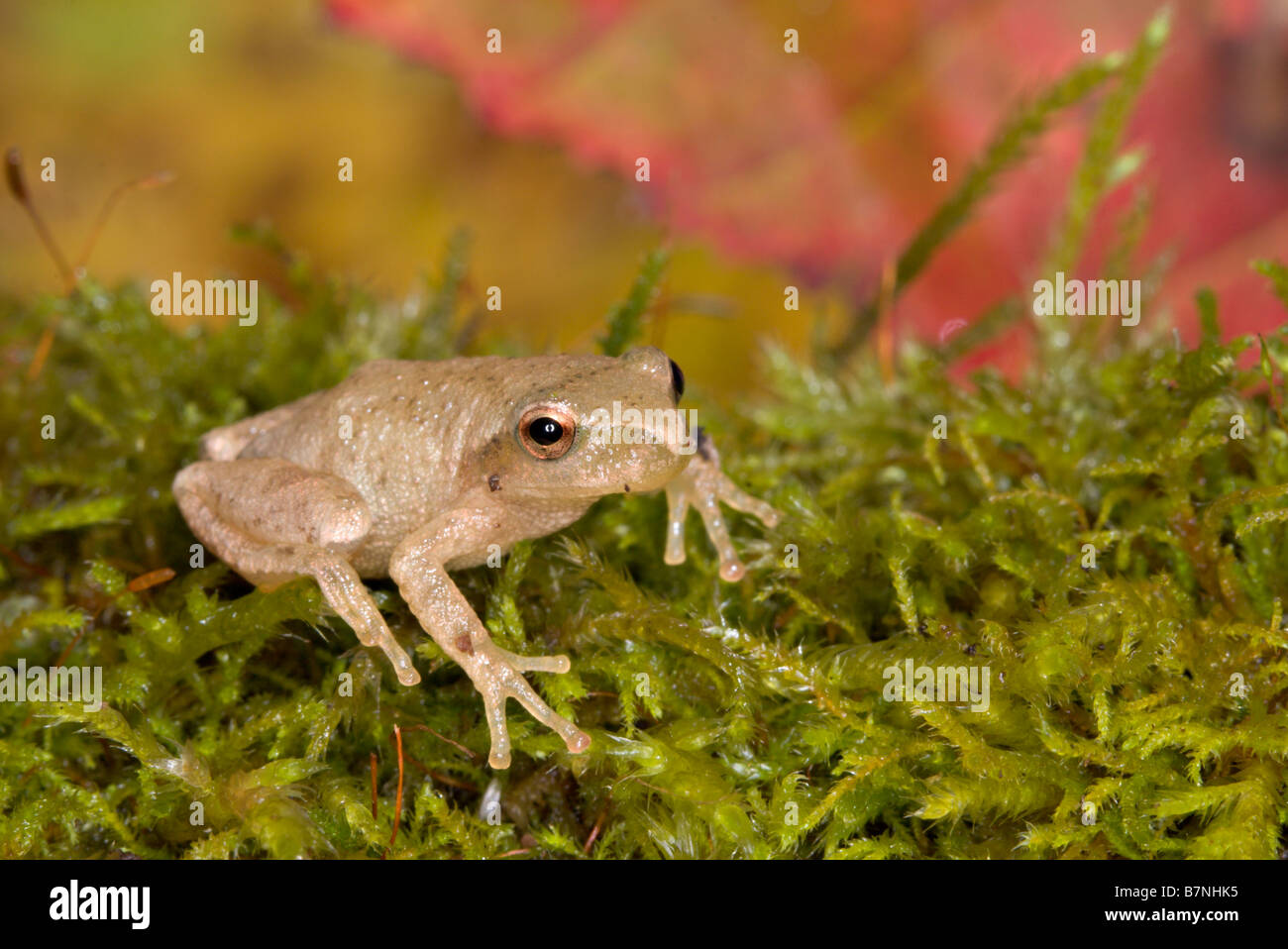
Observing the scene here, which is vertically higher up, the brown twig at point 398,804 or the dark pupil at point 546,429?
the dark pupil at point 546,429

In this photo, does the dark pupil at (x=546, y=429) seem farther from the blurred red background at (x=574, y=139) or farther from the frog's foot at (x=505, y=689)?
the blurred red background at (x=574, y=139)

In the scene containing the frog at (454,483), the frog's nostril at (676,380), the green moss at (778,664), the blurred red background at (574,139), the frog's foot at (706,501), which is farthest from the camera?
the blurred red background at (574,139)

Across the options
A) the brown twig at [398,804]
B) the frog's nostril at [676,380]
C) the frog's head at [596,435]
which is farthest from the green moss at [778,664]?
the frog's nostril at [676,380]

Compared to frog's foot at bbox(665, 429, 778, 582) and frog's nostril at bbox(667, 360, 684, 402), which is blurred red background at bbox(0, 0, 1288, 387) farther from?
frog's nostril at bbox(667, 360, 684, 402)

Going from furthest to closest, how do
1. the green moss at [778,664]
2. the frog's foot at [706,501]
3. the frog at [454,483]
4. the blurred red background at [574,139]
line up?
the blurred red background at [574,139]
the frog's foot at [706,501]
the frog at [454,483]
the green moss at [778,664]

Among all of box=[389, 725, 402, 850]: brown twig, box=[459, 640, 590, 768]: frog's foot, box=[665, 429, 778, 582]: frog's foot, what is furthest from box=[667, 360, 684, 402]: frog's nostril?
box=[389, 725, 402, 850]: brown twig

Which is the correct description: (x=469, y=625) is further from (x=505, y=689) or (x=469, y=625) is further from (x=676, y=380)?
(x=676, y=380)

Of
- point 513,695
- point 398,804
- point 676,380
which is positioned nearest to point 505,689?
point 513,695
